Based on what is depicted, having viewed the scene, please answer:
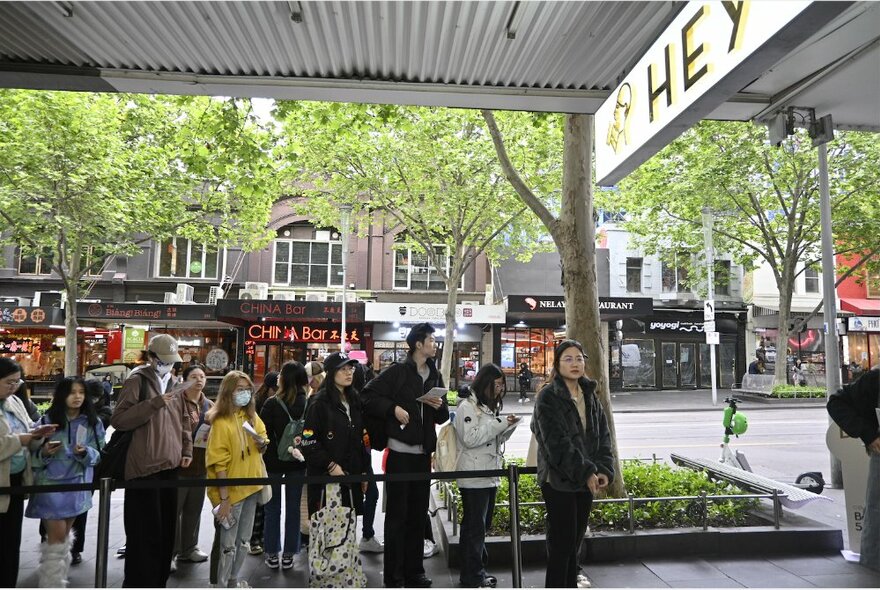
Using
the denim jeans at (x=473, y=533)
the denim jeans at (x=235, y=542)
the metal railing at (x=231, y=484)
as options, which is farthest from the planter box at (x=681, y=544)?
the denim jeans at (x=235, y=542)

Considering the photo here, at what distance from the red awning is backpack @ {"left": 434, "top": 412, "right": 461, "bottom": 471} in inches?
1274

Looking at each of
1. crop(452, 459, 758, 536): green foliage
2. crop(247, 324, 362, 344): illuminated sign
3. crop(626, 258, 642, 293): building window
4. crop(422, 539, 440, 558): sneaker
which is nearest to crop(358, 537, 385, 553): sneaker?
crop(422, 539, 440, 558): sneaker

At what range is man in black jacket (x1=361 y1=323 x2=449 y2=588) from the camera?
4.85 metres

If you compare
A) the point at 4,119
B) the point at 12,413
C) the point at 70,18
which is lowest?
the point at 12,413

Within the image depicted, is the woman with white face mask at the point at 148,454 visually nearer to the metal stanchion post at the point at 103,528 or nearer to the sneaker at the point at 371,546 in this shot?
the metal stanchion post at the point at 103,528

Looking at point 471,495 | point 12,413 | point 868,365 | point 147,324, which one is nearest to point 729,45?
point 471,495

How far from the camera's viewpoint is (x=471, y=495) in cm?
485

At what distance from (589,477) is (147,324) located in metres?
26.9

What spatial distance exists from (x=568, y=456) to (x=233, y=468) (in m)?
2.78

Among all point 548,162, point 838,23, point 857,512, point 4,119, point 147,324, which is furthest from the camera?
point 147,324

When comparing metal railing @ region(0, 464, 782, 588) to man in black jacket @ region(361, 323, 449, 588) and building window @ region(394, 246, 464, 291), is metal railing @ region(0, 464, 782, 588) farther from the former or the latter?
building window @ region(394, 246, 464, 291)

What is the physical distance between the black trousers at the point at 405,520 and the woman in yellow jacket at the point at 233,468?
1155 millimetres

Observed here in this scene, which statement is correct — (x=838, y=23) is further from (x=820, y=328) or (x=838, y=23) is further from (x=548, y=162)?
(x=820, y=328)

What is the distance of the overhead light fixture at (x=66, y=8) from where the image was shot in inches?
155
